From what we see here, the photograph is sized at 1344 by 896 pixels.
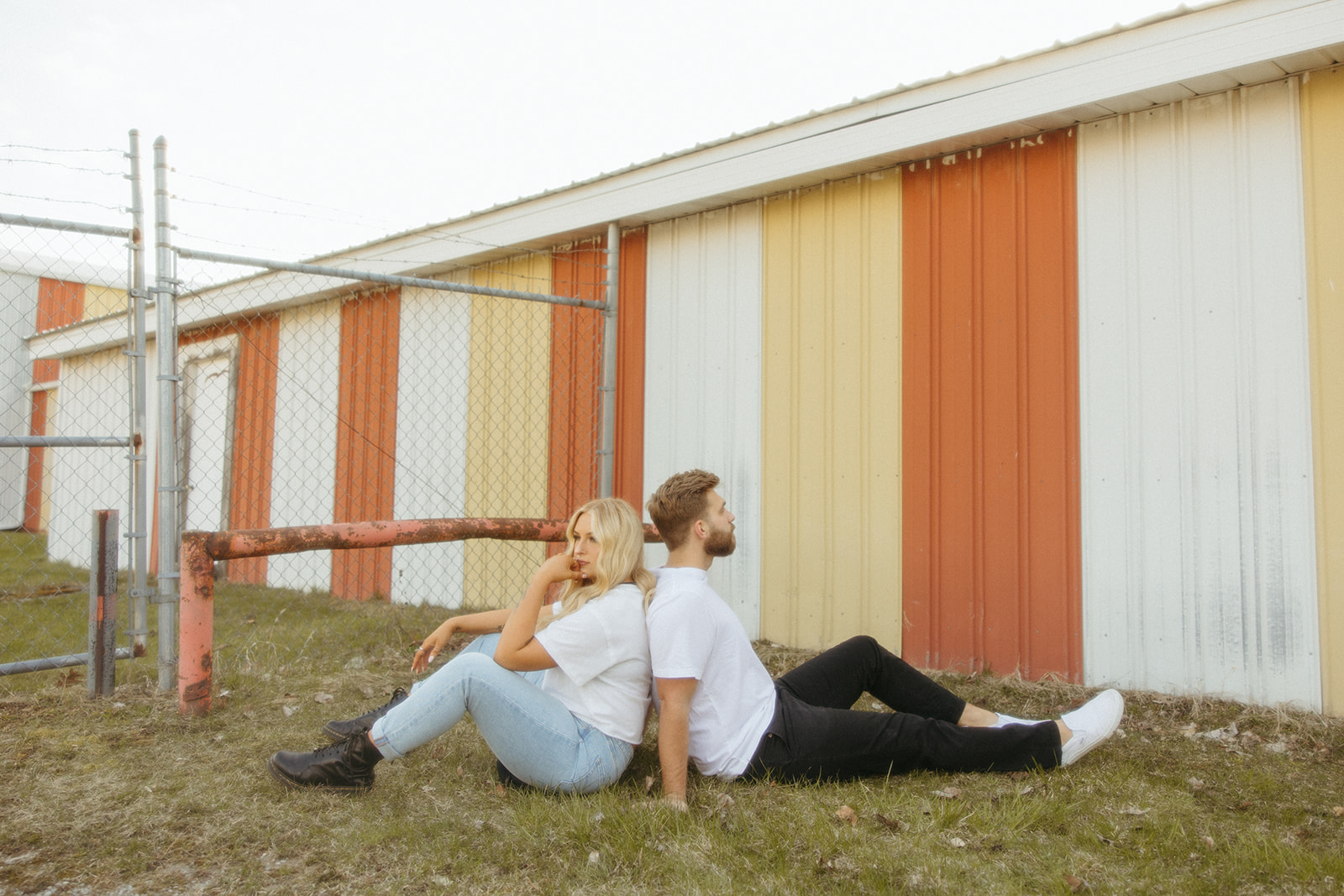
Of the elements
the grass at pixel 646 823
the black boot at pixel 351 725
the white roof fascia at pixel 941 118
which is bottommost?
the grass at pixel 646 823

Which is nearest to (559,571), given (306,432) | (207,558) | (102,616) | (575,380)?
(207,558)

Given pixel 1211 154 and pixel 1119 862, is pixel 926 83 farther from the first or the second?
pixel 1119 862

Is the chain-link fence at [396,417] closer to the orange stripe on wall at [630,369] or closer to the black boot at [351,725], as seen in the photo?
the orange stripe on wall at [630,369]

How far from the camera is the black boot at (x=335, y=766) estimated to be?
301 centimetres

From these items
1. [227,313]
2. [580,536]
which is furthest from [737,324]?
[227,313]

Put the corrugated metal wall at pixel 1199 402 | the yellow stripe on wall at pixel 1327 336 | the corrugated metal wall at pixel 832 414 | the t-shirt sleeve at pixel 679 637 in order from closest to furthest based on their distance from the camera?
1. the t-shirt sleeve at pixel 679 637
2. the yellow stripe on wall at pixel 1327 336
3. the corrugated metal wall at pixel 1199 402
4. the corrugated metal wall at pixel 832 414

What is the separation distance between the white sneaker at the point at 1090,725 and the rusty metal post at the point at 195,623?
11.3 feet

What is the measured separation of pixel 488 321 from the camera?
7.62m

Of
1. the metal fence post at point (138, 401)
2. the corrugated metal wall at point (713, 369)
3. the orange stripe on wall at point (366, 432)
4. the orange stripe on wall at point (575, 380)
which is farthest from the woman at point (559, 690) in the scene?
the orange stripe on wall at point (366, 432)

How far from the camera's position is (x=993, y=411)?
16.4ft

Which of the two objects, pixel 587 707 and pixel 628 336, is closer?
pixel 587 707

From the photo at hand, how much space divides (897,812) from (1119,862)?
641 millimetres

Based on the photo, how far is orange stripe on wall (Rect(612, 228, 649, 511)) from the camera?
6547mm

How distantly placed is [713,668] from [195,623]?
91.2 inches
